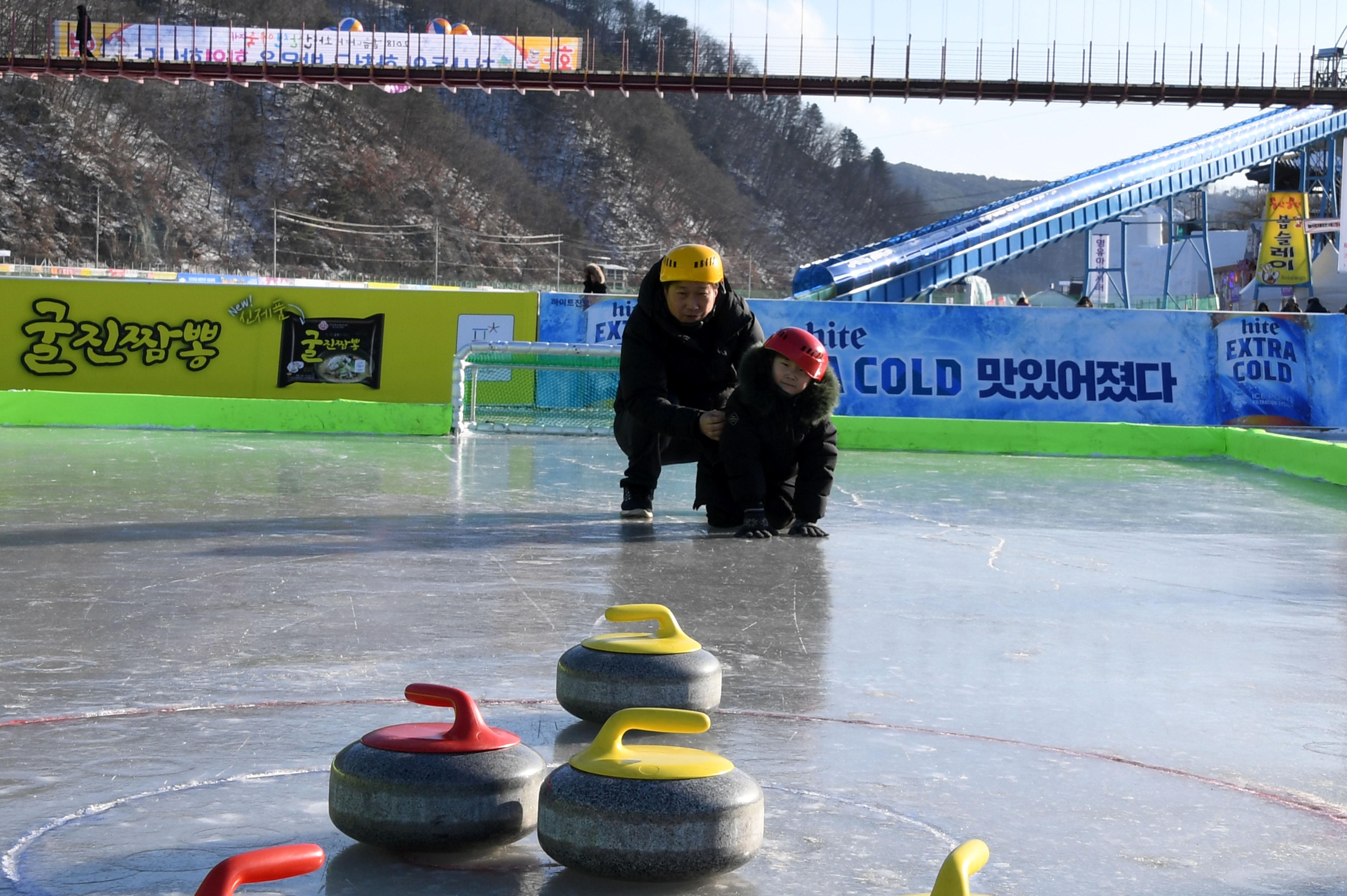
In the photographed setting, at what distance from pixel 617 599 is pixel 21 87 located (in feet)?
217

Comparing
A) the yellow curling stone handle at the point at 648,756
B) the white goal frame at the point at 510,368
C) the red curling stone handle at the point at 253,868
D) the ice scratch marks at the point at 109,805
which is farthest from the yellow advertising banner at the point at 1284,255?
the red curling stone handle at the point at 253,868

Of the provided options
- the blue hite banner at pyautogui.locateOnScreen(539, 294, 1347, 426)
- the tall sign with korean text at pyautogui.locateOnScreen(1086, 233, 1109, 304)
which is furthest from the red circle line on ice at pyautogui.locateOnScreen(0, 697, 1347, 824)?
the tall sign with korean text at pyautogui.locateOnScreen(1086, 233, 1109, 304)

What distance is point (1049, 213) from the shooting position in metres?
32.8

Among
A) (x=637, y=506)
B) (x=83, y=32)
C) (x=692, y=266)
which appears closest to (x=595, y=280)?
(x=637, y=506)

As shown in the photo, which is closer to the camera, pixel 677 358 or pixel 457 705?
pixel 457 705

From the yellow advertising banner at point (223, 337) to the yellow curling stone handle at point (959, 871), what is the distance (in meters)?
12.9

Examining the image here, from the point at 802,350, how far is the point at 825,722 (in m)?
3.29

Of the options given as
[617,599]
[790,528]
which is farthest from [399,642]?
[790,528]

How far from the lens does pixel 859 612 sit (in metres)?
4.64

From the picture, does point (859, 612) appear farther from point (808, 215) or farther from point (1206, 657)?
point (808, 215)

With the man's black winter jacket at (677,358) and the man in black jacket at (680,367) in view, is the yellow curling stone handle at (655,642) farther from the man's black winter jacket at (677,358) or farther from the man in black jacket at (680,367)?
the man's black winter jacket at (677,358)

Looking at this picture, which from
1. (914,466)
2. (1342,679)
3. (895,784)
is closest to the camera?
(895,784)

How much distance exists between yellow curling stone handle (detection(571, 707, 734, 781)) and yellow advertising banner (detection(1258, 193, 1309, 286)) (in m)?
45.0

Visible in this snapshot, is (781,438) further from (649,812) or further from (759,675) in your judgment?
(649,812)
